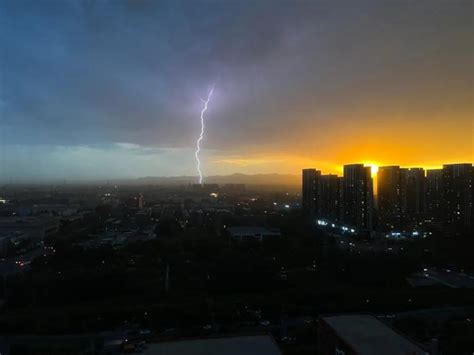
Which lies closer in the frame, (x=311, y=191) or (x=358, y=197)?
(x=358, y=197)

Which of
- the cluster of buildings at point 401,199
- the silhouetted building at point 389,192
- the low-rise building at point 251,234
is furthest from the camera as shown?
the silhouetted building at point 389,192

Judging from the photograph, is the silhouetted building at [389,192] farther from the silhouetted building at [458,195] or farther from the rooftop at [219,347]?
the rooftop at [219,347]

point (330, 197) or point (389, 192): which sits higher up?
point (389, 192)

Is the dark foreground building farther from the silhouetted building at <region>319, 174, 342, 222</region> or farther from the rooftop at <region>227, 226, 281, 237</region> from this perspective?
the silhouetted building at <region>319, 174, 342, 222</region>

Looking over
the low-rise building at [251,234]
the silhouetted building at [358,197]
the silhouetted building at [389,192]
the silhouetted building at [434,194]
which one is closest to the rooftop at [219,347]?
the low-rise building at [251,234]

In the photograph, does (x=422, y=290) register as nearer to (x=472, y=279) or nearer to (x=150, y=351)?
(x=472, y=279)

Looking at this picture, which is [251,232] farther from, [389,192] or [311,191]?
[311,191]

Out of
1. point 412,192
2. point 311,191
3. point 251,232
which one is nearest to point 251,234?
point 251,232

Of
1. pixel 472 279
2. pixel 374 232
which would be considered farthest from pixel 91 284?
pixel 374 232
